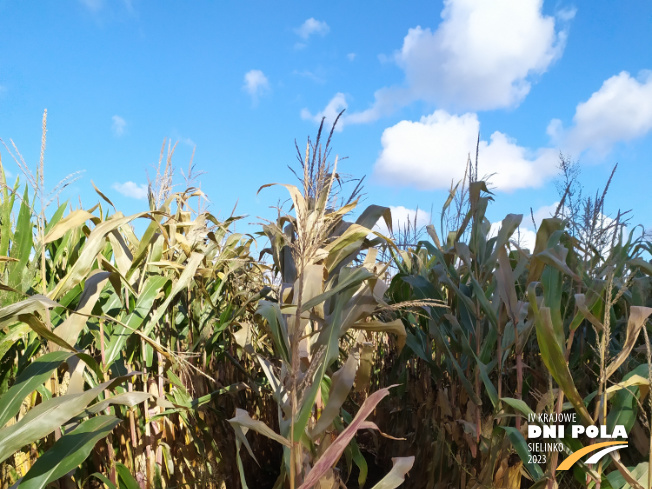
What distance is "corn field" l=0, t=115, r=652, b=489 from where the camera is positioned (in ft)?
4.28

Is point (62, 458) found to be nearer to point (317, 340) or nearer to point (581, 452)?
point (317, 340)

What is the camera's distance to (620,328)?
8.11 feet

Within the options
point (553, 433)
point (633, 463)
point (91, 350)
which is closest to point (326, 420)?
point (553, 433)

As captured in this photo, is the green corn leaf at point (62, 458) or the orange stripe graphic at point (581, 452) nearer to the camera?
the green corn leaf at point (62, 458)

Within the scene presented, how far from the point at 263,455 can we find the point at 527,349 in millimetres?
1574

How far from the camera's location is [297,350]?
44.9 inches

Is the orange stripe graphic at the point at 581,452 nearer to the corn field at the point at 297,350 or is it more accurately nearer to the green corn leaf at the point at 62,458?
the corn field at the point at 297,350

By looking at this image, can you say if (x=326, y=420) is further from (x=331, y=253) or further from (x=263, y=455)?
(x=263, y=455)

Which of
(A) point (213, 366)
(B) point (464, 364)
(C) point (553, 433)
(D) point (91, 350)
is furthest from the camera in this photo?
(A) point (213, 366)

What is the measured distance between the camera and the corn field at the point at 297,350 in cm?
130
